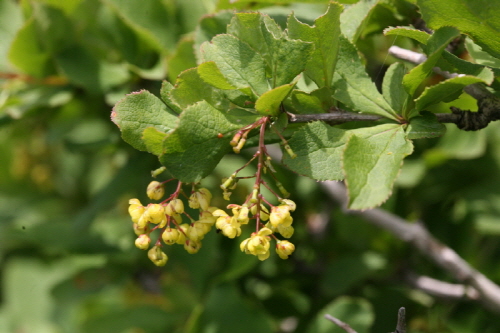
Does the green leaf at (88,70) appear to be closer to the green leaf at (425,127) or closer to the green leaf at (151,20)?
the green leaf at (151,20)

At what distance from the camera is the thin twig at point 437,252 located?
47.5 inches

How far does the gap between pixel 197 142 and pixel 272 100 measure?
0.12 metres

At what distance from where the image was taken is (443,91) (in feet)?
2.22

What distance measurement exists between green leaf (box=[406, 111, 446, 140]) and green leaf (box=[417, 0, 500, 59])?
5.1 inches

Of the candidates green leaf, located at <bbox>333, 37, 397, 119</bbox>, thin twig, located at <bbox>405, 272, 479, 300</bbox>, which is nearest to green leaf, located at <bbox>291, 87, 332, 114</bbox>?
green leaf, located at <bbox>333, 37, 397, 119</bbox>

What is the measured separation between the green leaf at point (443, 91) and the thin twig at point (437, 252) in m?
0.49

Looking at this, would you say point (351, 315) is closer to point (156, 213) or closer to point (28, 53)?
point (156, 213)

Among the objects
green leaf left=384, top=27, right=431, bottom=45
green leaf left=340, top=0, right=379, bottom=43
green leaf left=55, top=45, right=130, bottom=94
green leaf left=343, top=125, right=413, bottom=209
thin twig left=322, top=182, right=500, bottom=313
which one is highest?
green leaf left=384, top=27, right=431, bottom=45

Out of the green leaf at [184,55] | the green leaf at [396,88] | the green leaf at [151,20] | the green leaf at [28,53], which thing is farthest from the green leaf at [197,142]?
the green leaf at [28,53]

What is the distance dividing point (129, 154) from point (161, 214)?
77 centimetres

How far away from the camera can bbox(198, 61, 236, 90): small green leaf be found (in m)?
0.68

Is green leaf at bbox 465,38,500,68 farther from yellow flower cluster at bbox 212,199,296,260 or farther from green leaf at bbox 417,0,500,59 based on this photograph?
yellow flower cluster at bbox 212,199,296,260

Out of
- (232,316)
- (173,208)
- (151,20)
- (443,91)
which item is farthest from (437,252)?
(151,20)

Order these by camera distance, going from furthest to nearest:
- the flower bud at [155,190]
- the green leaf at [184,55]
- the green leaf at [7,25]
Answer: the green leaf at [7,25]
the green leaf at [184,55]
the flower bud at [155,190]
